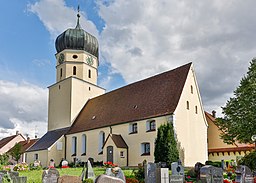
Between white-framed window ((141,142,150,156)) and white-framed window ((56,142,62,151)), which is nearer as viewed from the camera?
white-framed window ((141,142,150,156))

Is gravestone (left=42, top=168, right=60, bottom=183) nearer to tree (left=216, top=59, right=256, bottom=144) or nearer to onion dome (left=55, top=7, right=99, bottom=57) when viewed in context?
tree (left=216, top=59, right=256, bottom=144)

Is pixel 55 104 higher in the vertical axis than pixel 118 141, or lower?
higher

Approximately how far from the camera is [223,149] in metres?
34.5

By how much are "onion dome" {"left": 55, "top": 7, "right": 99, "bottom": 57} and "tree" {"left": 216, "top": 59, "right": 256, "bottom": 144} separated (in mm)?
21540

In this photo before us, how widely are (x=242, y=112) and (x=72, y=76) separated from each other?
22.2 metres

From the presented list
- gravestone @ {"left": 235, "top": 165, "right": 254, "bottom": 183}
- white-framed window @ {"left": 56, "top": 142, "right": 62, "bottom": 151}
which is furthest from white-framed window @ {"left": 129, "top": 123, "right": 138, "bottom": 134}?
gravestone @ {"left": 235, "top": 165, "right": 254, "bottom": 183}

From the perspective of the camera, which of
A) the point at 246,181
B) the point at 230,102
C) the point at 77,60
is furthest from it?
the point at 77,60

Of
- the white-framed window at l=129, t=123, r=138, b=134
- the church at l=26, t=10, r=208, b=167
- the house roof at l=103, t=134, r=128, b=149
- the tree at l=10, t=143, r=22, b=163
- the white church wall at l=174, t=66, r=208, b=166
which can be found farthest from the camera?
the tree at l=10, t=143, r=22, b=163

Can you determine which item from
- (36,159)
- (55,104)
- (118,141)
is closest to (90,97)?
(55,104)

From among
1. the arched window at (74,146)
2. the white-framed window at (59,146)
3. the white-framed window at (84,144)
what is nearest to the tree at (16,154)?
the white-framed window at (59,146)

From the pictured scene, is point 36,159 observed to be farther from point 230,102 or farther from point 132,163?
point 230,102

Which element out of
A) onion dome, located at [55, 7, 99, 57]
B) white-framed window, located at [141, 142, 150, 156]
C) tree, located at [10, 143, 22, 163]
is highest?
onion dome, located at [55, 7, 99, 57]

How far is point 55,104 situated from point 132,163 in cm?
1712

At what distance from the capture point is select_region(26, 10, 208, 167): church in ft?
95.5
